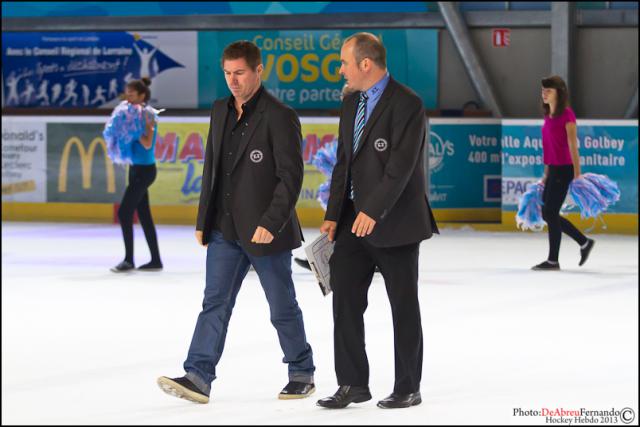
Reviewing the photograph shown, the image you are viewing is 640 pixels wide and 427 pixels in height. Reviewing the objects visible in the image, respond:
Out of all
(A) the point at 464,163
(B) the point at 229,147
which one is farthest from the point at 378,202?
(A) the point at 464,163

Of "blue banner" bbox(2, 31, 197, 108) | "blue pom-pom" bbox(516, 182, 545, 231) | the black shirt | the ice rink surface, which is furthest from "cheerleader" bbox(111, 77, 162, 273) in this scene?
"blue banner" bbox(2, 31, 197, 108)

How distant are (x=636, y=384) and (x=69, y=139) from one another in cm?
1116

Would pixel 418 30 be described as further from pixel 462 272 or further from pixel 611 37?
pixel 462 272

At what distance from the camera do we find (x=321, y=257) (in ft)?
14.8

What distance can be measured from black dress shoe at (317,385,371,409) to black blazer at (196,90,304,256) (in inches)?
29.2

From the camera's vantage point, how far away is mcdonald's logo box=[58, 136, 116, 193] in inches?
635

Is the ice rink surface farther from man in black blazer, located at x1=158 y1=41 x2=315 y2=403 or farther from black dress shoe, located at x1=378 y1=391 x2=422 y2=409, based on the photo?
man in black blazer, located at x1=158 y1=41 x2=315 y2=403

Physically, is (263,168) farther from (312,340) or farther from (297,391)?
(312,340)

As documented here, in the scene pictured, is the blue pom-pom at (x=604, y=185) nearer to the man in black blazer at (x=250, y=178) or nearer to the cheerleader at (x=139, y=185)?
the man in black blazer at (x=250, y=178)

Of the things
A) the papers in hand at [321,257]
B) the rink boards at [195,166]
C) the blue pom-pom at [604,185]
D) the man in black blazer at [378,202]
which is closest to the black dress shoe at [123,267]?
the rink boards at [195,166]

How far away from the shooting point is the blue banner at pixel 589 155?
1481 cm

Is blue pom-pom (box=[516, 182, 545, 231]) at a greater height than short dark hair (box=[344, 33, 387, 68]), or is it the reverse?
short dark hair (box=[344, 33, 387, 68])

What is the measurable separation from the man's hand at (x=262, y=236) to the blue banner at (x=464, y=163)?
11460 millimetres

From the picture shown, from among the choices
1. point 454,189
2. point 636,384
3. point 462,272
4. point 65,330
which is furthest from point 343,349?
point 454,189
